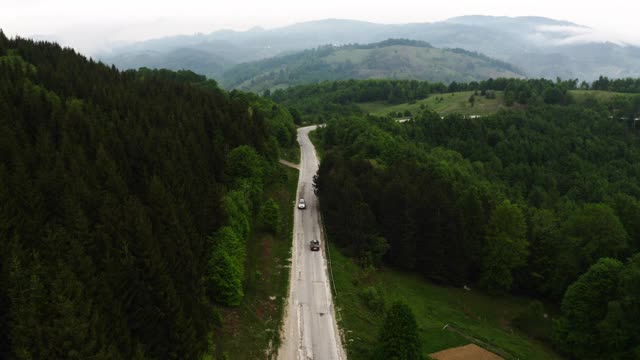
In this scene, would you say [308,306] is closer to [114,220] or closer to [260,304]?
[260,304]

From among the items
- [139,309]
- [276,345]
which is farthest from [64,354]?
[276,345]

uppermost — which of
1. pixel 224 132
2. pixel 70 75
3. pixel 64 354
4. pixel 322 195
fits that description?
pixel 70 75

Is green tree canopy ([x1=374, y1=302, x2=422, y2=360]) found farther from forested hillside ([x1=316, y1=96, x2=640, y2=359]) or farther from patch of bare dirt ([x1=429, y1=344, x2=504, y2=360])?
forested hillside ([x1=316, y1=96, x2=640, y2=359])

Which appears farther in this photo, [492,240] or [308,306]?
[492,240]

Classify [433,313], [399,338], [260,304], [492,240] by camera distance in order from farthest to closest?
[492,240], [433,313], [260,304], [399,338]

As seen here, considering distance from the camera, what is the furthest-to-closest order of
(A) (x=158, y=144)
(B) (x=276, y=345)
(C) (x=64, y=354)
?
(A) (x=158, y=144) → (B) (x=276, y=345) → (C) (x=64, y=354)

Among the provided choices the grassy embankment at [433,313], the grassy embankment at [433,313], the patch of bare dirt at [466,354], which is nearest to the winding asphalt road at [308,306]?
the grassy embankment at [433,313]

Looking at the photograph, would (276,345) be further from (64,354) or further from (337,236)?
(337,236)

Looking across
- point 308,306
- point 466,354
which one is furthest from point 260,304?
point 466,354
